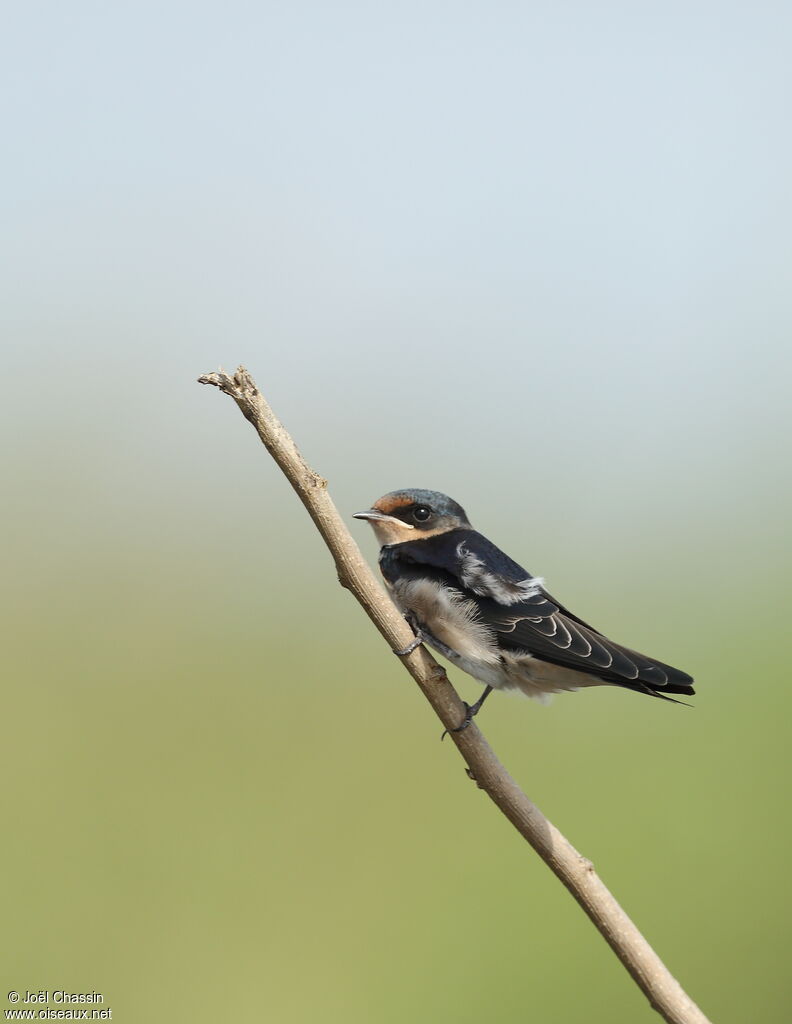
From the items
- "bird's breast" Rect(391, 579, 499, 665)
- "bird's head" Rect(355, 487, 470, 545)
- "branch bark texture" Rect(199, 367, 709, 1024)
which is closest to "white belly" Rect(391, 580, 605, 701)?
"bird's breast" Rect(391, 579, 499, 665)

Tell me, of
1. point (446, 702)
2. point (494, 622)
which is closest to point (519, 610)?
point (494, 622)

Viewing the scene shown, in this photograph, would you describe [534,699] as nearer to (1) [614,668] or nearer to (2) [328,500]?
(1) [614,668]

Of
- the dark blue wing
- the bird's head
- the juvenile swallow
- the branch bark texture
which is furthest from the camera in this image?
the bird's head

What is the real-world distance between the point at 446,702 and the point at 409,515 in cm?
92

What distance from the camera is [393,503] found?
268 centimetres

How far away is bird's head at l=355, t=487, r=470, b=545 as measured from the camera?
266 centimetres

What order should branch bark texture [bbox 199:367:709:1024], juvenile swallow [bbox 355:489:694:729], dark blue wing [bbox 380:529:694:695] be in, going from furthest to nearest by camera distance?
1. juvenile swallow [bbox 355:489:694:729]
2. dark blue wing [bbox 380:529:694:695]
3. branch bark texture [bbox 199:367:709:1024]

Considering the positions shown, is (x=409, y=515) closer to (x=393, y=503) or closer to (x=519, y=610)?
(x=393, y=503)

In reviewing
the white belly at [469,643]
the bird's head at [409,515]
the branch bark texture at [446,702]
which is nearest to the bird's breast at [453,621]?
the white belly at [469,643]

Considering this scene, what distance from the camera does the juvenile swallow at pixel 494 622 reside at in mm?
2275

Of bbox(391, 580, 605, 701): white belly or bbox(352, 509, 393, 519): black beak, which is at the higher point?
bbox(352, 509, 393, 519): black beak

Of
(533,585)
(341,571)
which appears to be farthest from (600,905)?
(533,585)

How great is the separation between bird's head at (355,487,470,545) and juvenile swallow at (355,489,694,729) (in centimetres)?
9

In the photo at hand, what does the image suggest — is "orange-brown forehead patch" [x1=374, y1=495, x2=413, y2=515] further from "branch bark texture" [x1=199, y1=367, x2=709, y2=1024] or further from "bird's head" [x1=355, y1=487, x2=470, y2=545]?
"branch bark texture" [x1=199, y1=367, x2=709, y2=1024]
